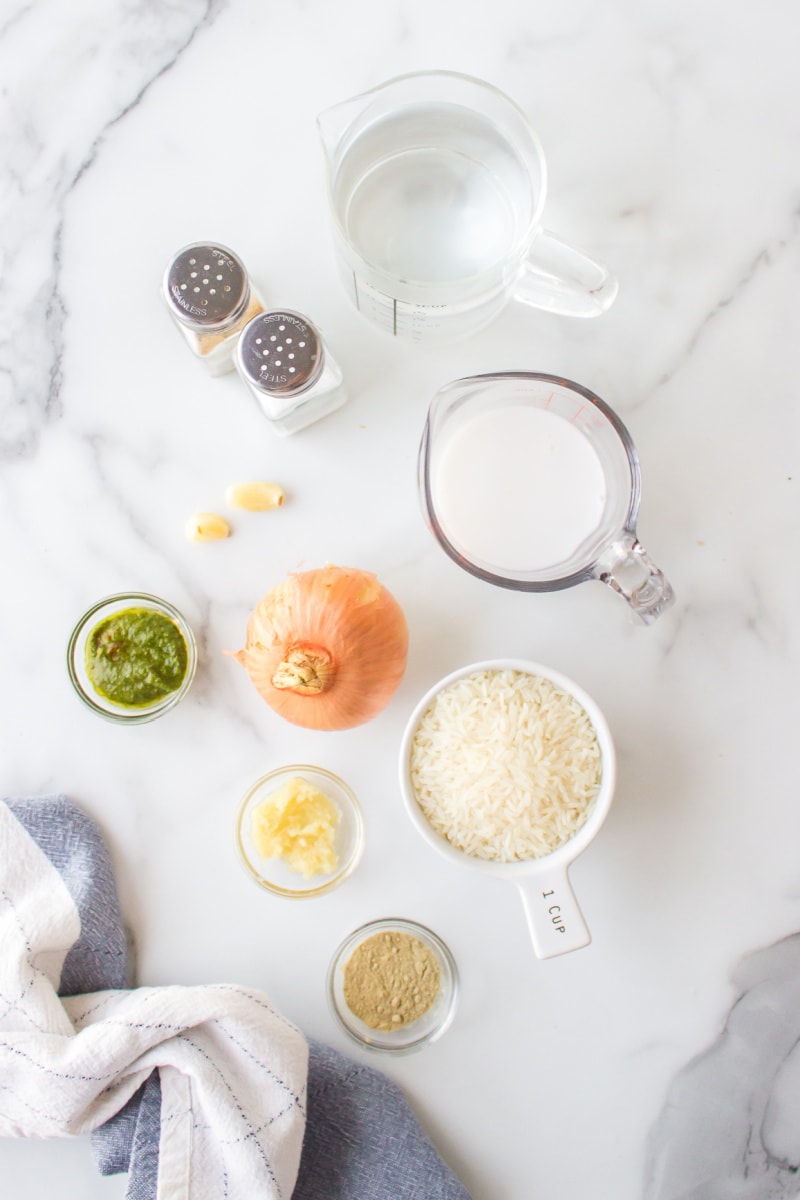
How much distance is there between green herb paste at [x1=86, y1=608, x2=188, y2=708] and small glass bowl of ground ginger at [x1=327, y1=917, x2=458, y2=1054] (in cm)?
38

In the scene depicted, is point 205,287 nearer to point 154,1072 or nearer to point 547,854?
point 547,854

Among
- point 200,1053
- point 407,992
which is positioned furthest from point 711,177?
point 200,1053

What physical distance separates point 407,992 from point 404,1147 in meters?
0.18

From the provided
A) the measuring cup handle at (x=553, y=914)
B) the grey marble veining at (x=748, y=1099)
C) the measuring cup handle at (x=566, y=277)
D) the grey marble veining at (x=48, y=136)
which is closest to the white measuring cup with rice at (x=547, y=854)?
the measuring cup handle at (x=553, y=914)

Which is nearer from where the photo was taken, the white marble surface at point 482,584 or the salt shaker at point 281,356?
the salt shaker at point 281,356

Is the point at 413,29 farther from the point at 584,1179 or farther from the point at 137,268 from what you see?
the point at 584,1179

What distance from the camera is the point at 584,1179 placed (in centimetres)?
111

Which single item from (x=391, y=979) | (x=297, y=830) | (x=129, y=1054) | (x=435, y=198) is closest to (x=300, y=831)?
(x=297, y=830)

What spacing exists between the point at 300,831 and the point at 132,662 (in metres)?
0.28

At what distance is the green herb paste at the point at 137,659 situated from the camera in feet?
3.54

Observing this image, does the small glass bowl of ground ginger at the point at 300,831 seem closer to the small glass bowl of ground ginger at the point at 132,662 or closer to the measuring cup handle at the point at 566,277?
the small glass bowl of ground ginger at the point at 132,662

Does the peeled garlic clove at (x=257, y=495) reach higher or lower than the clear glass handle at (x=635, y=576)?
higher

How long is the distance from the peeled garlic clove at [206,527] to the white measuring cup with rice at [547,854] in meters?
0.32

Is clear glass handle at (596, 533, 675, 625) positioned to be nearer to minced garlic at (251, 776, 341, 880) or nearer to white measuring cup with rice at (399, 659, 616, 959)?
white measuring cup with rice at (399, 659, 616, 959)
